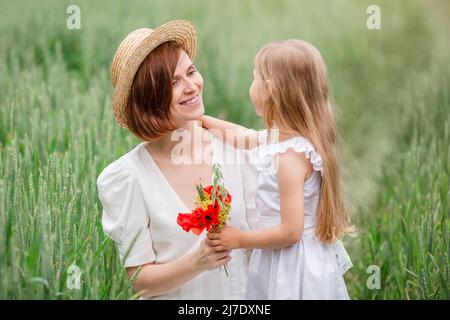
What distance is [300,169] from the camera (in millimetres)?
2086

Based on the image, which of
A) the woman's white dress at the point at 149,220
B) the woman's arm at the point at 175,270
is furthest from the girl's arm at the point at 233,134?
the woman's arm at the point at 175,270

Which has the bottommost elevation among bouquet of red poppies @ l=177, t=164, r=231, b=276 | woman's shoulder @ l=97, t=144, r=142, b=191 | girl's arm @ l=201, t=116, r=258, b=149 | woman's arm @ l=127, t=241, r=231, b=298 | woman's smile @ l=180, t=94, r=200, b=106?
woman's arm @ l=127, t=241, r=231, b=298

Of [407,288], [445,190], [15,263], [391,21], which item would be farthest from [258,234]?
[391,21]

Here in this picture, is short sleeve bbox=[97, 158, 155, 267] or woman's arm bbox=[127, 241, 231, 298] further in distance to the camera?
short sleeve bbox=[97, 158, 155, 267]

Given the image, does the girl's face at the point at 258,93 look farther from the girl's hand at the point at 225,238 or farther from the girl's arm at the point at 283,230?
the girl's hand at the point at 225,238

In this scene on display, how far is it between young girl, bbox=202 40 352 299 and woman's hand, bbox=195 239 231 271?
0.11 meters

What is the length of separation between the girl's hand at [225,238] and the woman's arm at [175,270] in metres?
0.04

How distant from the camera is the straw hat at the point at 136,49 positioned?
7.13ft

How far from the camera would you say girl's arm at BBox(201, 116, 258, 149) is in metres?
2.47

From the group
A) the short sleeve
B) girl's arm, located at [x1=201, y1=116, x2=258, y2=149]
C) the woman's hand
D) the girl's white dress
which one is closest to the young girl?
the girl's white dress

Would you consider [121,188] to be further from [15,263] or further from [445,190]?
[445,190]

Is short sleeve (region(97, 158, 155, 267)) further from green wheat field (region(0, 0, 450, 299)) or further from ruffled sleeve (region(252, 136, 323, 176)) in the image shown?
ruffled sleeve (region(252, 136, 323, 176))

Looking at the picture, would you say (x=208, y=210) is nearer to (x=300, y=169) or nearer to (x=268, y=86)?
(x=300, y=169)

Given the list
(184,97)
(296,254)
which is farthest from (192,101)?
(296,254)
